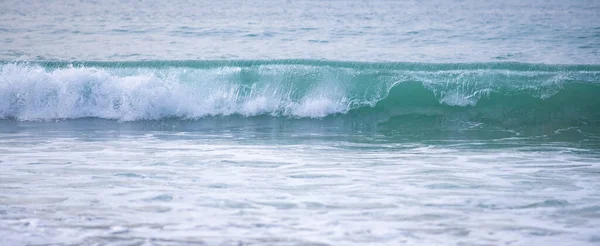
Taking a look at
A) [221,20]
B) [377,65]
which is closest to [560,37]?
[377,65]

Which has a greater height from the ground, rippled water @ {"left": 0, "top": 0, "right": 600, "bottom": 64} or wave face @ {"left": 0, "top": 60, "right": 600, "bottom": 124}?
rippled water @ {"left": 0, "top": 0, "right": 600, "bottom": 64}

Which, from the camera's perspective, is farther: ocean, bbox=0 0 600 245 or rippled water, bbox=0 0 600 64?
rippled water, bbox=0 0 600 64

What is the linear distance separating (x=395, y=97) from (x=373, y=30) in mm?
7632

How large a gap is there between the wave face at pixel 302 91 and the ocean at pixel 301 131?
0.04 m

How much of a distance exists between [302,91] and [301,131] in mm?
2140

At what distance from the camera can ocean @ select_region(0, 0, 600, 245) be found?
15.2ft

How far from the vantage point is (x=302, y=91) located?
1109 cm

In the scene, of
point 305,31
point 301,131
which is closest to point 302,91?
point 301,131

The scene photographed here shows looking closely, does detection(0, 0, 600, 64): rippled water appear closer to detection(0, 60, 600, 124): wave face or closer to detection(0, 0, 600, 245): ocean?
detection(0, 0, 600, 245): ocean

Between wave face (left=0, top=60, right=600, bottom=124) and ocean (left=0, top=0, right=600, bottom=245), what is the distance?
36mm

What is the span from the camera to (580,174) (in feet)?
20.0

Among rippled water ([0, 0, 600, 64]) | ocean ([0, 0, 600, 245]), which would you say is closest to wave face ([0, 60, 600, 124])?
ocean ([0, 0, 600, 245])

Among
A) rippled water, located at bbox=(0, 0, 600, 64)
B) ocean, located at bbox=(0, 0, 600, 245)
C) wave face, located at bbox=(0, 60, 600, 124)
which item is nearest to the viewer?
ocean, located at bbox=(0, 0, 600, 245)

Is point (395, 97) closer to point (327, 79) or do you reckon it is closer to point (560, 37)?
point (327, 79)
